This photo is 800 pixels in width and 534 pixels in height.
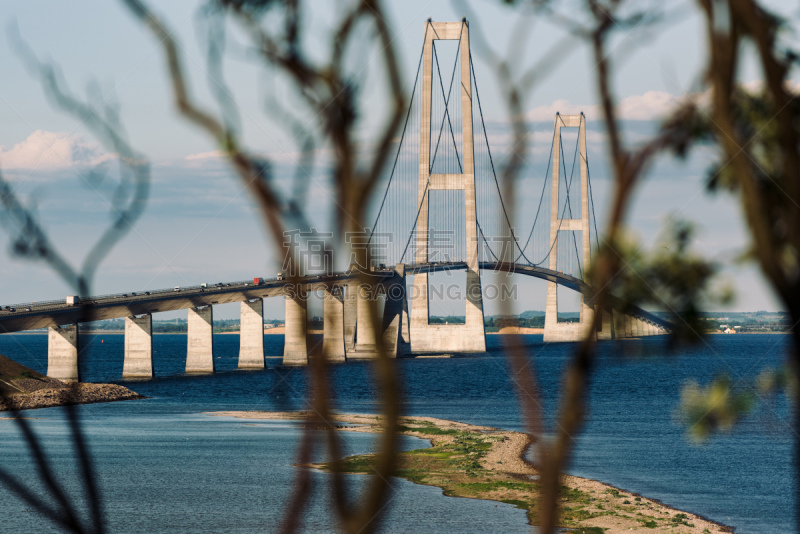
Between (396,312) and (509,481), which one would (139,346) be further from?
(509,481)

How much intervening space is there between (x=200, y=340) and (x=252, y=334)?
5903mm

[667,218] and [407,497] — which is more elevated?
[667,218]

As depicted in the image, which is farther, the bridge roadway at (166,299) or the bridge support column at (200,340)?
the bridge support column at (200,340)

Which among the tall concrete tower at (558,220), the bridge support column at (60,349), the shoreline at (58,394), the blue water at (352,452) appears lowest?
the blue water at (352,452)

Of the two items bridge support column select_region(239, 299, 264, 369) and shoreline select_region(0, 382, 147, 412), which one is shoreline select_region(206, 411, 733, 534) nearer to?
shoreline select_region(0, 382, 147, 412)

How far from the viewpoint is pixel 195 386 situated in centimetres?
7612

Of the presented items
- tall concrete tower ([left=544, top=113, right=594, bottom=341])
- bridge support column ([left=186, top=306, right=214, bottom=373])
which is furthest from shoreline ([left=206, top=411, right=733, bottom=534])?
tall concrete tower ([left=544, top=113, right=594, bottom=341])

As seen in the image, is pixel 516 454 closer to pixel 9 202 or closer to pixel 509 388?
pixel 9 202


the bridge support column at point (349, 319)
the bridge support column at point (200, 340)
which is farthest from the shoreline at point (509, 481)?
the bridge support column at point (349, 319)

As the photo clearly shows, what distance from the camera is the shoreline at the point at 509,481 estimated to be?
76.0 ft

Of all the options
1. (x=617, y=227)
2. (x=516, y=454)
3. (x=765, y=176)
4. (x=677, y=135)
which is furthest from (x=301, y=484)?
(x=516, y=454)

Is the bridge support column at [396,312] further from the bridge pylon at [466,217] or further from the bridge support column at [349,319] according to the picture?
the bridge support column at [349,319]

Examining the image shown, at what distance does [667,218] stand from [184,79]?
283 centimetres

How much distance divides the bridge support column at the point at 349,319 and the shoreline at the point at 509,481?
48.4 metres
